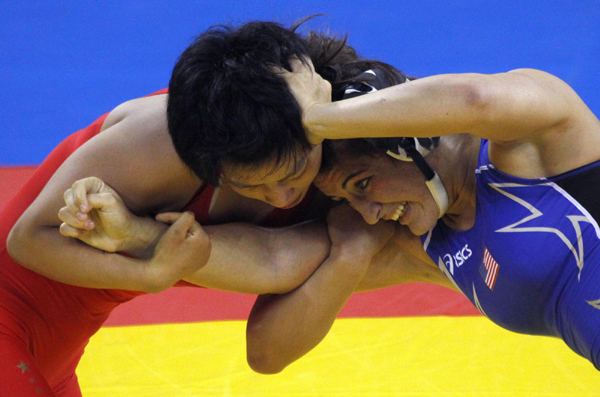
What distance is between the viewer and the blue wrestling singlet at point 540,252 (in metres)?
1.65

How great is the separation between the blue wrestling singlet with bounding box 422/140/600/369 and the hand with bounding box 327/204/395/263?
30 cm

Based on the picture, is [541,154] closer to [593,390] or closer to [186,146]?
[186,146]

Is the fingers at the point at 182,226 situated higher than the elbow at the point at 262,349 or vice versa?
the fingers at the point at 182,226

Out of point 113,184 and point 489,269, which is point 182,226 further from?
point 489,269

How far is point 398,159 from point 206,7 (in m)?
4.52

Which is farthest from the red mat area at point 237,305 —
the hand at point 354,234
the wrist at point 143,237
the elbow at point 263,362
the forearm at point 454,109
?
the forearm at point 454,109

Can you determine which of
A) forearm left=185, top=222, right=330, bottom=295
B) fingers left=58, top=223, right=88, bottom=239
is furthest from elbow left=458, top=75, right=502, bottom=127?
fingers left=58, top=223, right=88, bottom=239

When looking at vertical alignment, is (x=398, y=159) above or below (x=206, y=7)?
above

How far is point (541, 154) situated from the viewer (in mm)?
1668

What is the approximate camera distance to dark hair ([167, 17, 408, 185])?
1602 mm

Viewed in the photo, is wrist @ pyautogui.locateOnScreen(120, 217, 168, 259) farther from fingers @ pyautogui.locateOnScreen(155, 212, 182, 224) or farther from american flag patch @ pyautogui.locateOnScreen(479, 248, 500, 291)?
american flag patch @ pyautogui.locateOnScreen(479, 248, 500, 291)

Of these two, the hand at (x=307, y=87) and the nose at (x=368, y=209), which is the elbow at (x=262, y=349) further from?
the hand at (x=307, y=87)

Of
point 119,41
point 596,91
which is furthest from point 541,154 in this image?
point 119,41

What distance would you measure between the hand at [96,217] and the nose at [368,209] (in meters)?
0.65
